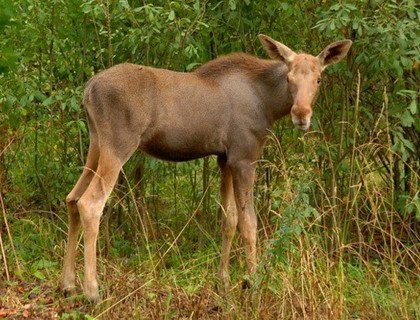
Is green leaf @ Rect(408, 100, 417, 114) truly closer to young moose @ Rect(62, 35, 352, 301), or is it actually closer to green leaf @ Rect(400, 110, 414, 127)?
green leaf @ Rect(400, 110, 414, 127)

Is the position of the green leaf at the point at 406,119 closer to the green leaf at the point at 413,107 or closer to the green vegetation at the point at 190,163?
the green vegetation at the point at 190,163

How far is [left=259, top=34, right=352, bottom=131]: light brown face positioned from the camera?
28.9 feet

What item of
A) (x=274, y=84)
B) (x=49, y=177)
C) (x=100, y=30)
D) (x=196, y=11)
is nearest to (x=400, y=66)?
(x=274, y=84)

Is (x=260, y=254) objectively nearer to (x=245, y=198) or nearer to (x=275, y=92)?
(x=245, y=198)

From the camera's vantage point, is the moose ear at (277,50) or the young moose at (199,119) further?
the moose ear at (277,50)

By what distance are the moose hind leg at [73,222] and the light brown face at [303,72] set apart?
1603mm

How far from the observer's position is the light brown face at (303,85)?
880cm

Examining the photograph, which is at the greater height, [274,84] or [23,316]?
[274,84]

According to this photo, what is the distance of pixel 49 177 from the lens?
444 inches

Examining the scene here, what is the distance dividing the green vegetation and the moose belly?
1.72 feet

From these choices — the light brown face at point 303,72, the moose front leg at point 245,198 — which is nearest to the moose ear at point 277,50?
the light brown face at point 303,72

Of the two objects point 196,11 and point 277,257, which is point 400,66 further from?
point 277,257

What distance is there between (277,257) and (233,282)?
1.63 m

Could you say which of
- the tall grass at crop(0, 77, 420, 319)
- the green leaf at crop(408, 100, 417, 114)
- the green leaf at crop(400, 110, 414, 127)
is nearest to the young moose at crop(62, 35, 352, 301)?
the tall grass at crop(0, 77, 420, 319)
